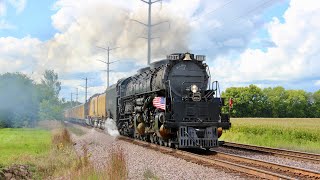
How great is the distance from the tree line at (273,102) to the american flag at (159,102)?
8252 cm

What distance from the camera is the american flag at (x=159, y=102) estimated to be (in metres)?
17.9

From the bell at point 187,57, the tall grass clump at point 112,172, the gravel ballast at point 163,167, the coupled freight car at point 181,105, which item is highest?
the bell at point 187,57

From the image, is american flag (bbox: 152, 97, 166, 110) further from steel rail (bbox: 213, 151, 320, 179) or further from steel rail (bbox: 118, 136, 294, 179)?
steel rail (bbox: 213, 151, 320, 179)

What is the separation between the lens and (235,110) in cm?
10112

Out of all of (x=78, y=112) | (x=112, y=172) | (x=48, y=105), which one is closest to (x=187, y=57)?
(x=112, y=172)

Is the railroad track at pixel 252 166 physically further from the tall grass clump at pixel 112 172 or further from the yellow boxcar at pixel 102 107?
the yellow boxcar at pixel 102 107

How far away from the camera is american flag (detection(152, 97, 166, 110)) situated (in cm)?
1792

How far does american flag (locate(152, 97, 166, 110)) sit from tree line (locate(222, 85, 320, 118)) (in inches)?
3249

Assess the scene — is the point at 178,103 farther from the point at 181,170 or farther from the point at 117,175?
the point at 117,175

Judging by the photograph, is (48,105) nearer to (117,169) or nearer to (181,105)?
(181,105)

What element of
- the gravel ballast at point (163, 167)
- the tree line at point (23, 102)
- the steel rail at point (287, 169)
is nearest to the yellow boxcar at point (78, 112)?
the tree line at point (23, 102)

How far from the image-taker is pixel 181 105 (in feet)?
57.8

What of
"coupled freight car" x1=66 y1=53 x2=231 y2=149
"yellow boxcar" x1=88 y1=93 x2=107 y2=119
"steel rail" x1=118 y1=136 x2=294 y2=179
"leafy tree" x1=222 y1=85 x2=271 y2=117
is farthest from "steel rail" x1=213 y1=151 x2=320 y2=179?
"leafy tree" x1=222 y1=85 x2=271 y2=117

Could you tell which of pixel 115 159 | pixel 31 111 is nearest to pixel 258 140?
pixel 115 159
